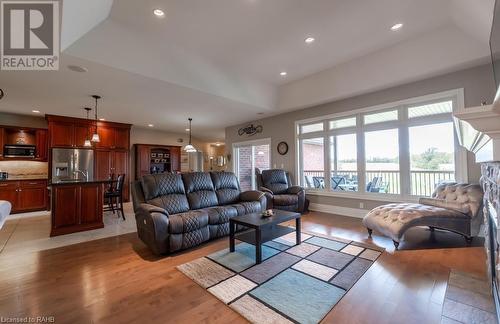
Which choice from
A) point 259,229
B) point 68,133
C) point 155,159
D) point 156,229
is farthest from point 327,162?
point 68,133

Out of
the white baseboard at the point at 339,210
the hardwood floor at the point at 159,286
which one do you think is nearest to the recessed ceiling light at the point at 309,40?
the hardwood floor at the point at 159,286

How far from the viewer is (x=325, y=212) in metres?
5.23

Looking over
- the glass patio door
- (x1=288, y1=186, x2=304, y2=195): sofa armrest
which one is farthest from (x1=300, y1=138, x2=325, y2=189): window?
the glass patio door

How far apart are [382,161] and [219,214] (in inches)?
141

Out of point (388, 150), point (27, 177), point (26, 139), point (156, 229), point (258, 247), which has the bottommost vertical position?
point (258, 247)

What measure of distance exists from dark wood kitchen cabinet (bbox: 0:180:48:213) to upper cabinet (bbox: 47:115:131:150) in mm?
1194

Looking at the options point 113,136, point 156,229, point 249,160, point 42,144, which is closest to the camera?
point 156,229

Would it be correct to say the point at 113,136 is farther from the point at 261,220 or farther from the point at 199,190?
the point at 261,220

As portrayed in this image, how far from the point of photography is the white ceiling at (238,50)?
2.79 meters

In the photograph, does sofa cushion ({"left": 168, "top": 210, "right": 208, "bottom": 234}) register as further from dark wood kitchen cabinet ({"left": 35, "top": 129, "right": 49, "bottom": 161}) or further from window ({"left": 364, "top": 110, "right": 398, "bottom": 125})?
dark wood kitchen cabinet ({"left": 35, "top": 129, "right": 49, "bottom": 161})

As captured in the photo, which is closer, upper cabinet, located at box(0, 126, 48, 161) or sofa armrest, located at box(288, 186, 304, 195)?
sofa armrest, located at box(288, 186, 304, 195)

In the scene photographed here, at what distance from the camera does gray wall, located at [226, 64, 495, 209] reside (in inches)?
136

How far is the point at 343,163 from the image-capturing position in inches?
204

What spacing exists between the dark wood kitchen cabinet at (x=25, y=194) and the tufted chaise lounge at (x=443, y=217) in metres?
7.98
